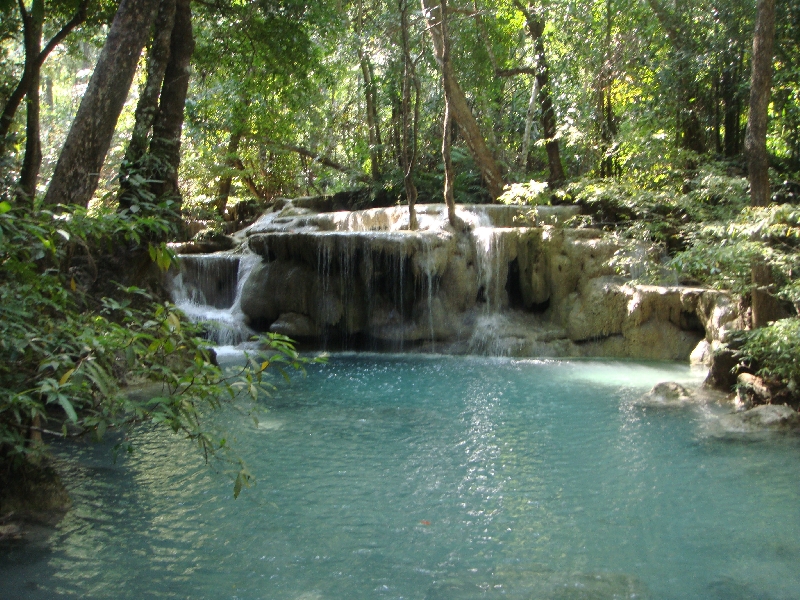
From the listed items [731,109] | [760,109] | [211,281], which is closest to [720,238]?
[760,109]

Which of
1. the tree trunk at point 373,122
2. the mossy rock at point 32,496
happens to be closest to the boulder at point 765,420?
the mossy rock at point 32,496

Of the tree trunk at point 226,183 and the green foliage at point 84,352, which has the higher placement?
the tree trunk at point 226,183

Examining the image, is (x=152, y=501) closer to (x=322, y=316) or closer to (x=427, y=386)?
(x=427, y=386)

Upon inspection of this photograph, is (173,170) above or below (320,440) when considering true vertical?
above

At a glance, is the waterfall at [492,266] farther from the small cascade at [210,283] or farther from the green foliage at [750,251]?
the small cascade at [210,283]

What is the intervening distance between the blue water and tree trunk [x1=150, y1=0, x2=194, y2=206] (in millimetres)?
2878

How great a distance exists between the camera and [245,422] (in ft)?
26.5

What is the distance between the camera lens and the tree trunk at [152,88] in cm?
802

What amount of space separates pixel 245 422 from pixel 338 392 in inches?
79.9

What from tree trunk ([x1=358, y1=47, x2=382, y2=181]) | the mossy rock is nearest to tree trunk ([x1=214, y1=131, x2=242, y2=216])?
tree trunk ([x1=358, y1=47, x2=382, y2=181])

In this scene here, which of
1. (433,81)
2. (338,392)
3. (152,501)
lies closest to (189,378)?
(152,501)

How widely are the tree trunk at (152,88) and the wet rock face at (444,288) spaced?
18.3 feet

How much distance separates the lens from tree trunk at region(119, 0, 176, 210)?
26.3ft

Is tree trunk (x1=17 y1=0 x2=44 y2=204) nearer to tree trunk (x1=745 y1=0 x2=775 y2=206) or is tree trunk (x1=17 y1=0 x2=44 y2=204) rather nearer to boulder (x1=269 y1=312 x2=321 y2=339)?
boulder (x1=269 y1=312 x2=321 y2=339)
